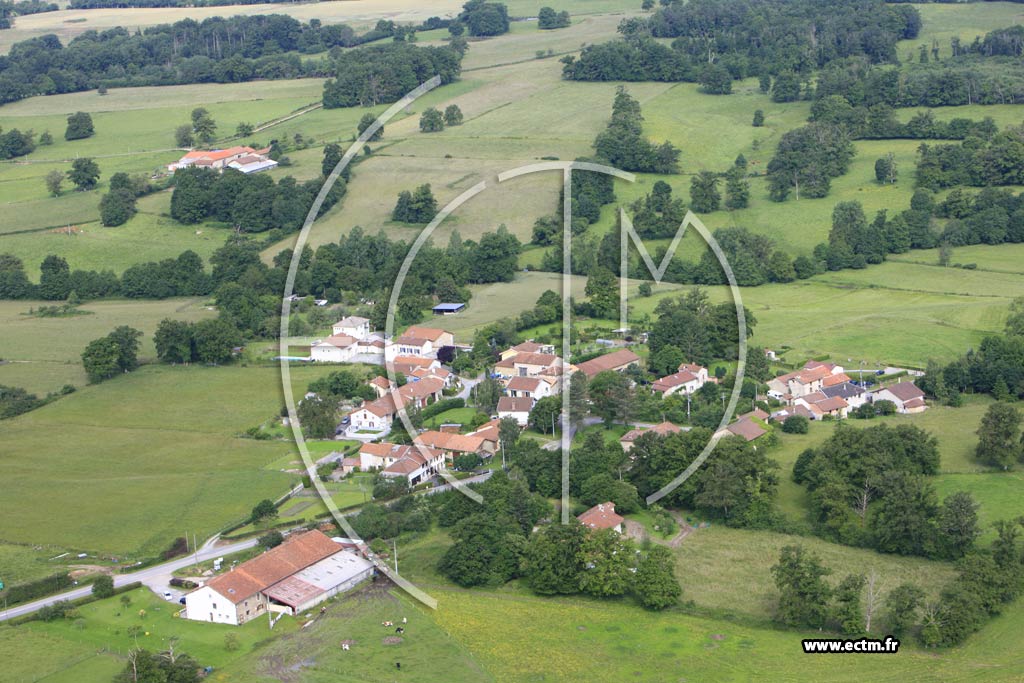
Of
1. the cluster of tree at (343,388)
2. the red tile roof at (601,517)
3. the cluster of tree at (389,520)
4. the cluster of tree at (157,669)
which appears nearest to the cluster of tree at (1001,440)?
the red tile roof at (601,517)

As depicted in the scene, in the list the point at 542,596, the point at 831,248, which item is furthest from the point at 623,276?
the point at 542,596

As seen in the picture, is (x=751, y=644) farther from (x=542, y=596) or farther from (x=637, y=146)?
(x=637, y=146)

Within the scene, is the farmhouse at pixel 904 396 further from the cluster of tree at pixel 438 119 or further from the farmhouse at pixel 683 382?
the cluster of tree at pixel 438 119

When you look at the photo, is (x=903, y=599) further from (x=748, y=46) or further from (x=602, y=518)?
(x=748, y=46)

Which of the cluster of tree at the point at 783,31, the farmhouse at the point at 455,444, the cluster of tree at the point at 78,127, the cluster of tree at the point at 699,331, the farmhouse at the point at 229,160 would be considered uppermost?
the cluster of tree at the point at 783,31

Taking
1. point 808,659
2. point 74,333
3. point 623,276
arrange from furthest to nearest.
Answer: point 623,276, point 74,333, point 808,659

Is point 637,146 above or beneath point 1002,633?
above

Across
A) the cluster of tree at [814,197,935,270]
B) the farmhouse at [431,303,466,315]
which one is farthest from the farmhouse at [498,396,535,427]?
the cluster of tree at [814,197,935,270]
